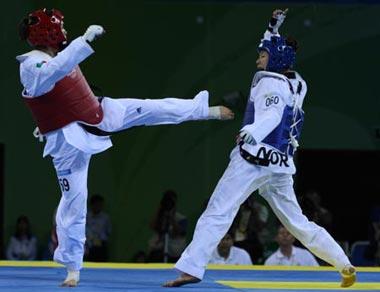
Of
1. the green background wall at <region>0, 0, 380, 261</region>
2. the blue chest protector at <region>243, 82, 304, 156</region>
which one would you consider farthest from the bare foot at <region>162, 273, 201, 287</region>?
the green background wall at <region>0, 0, 380, 261</region>

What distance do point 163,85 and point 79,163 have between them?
663 centimetres

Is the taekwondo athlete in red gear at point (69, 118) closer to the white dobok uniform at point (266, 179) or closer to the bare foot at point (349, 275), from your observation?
the white dobok uniform at point (266, 179)

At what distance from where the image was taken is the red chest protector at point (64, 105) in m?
7.57

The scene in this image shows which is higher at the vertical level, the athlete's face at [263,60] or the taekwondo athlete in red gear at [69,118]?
the athlete's face at [263,60]

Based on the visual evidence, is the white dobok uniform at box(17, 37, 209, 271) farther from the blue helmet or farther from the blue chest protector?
the blue helmet

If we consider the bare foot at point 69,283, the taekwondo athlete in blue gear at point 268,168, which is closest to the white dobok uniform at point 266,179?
the taekwondo athlete in blue gear at point 268,168

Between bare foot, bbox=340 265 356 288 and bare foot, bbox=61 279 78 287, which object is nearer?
bare foot, bbox=61 279 78 287

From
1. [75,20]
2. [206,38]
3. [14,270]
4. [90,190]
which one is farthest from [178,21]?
[14,270]

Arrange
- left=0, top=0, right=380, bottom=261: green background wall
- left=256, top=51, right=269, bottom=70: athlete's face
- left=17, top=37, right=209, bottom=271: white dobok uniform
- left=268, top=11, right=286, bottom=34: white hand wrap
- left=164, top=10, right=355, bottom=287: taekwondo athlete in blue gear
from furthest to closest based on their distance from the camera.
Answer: left=0, top=0, right=380, bottom=261: green background wall, left=268, top=11, right=286, bottom=34: white hand wrap, left=256, top=51, right=269, bottom=70: athlete's face, left=164, top=10, right=355, bottom=287: taekwondo athlete in blue gear, left=17, top=37, right=209, bottom=271: white dobok uniform

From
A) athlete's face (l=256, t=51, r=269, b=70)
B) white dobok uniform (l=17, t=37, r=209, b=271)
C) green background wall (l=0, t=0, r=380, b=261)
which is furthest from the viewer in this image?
green background wall (l=0, t=0, r=380, b=261)

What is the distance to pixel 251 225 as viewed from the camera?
1218cm

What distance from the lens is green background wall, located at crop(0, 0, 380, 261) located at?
1409 cm

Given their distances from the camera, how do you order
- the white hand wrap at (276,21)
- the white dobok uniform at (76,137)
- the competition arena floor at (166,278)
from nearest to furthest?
the white dobok uniform at (76,137), the competition arena floor at (166,278), the white hand wrap at (276,21)

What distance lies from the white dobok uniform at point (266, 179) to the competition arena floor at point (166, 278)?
0.90 ft
